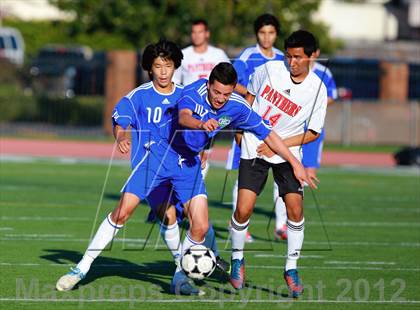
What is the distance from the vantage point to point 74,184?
1917 cm

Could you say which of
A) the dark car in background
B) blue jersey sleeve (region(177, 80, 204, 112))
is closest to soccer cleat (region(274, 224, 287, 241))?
blue jersey sleeve (region(177, 80, 204, 112))

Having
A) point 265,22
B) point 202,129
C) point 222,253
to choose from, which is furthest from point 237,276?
point 265,22

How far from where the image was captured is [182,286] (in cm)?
948

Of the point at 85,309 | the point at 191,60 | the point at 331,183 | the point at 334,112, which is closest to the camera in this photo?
the point at 85,309

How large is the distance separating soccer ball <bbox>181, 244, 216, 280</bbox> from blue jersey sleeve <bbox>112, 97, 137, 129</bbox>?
113 centimetres

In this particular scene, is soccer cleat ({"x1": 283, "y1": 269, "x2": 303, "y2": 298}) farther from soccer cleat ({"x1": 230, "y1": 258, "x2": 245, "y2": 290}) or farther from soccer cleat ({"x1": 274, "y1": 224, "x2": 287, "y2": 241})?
soccer cleat ({"x1": 274, "y1": 224, "x2": 287, "y2": 241})

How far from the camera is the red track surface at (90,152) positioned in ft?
86.4

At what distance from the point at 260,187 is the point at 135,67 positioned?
23.8 metres

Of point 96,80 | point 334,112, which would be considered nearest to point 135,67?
point 96,80

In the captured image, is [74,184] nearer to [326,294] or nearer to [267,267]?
[267,267]

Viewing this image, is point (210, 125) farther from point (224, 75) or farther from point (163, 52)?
point (163, 52)

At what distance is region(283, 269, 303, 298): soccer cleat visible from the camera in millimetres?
9578

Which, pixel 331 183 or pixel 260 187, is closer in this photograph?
pixel 260 187

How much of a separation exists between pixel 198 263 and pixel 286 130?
5.67 ft
